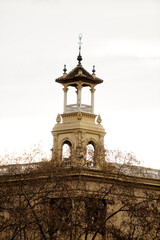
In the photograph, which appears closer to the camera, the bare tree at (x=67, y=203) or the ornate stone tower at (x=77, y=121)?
the bare tree at (x=67, y=203)

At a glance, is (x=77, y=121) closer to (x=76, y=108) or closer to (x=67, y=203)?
(x=76, y=108)

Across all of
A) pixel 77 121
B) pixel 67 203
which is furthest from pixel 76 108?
pixel 67 203

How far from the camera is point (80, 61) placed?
71.9 m

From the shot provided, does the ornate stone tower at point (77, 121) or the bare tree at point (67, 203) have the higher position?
the ornate stone tower at point (77, 121)

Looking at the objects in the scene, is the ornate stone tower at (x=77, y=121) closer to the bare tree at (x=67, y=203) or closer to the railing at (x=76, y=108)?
the railing at (x=76, y=108)

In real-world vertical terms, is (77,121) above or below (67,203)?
above

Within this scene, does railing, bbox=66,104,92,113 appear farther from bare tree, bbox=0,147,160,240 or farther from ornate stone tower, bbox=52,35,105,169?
bare tree, bbox=0,147,160,240

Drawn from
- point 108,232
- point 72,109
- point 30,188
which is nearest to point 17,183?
point 30,188

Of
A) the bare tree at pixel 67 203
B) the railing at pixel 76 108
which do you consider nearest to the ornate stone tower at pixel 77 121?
the railing at pixel 76 108

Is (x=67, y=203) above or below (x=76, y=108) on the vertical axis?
below

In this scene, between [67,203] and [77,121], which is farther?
[77,121]

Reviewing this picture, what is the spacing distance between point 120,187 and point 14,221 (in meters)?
7.90

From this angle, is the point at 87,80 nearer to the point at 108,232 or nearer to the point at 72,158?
the point at 72,158

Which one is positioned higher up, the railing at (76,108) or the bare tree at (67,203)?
the railing at (76,108)
